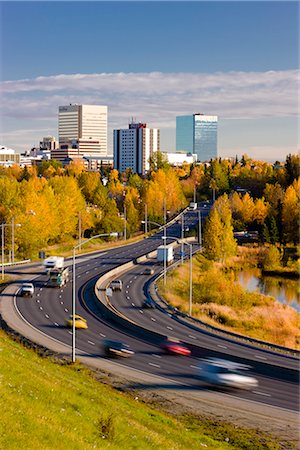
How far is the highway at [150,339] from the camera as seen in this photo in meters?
30.9

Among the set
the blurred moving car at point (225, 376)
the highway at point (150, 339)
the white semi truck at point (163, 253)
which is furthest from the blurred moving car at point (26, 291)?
the blurred moving car at point (225, 376)

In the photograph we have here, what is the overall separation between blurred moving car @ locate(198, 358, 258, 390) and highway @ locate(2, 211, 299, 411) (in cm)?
41

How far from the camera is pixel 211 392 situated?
29.8 meters

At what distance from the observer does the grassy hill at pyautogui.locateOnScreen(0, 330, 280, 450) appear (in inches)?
639

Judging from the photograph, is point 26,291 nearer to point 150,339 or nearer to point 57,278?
point 57,278

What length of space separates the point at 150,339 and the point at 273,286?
40.2 m

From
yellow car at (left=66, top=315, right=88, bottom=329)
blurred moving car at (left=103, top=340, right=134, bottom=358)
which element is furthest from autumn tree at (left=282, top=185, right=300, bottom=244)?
blurred moving car at (left=103, top=340, right=134, bottom=358)

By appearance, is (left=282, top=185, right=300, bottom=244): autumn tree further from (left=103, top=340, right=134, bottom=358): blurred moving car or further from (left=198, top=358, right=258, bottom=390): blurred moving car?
(left=198, top=358, right=258, bottom=390): blurred moving car

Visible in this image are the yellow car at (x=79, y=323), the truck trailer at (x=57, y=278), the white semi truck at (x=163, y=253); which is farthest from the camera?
the white semi truck at (x=163, y=253)

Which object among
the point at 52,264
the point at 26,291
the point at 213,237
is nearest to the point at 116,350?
the point at 26,291

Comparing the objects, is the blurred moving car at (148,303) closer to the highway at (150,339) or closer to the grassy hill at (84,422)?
the highway at (150,339)

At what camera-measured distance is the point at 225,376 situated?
30.3 meters

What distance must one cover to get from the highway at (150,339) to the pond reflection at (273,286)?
16346 millimetres

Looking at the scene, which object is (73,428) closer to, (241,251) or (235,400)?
(235,400)
